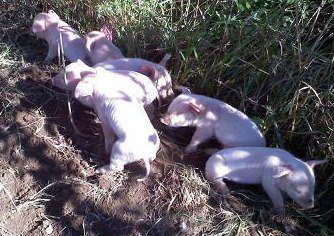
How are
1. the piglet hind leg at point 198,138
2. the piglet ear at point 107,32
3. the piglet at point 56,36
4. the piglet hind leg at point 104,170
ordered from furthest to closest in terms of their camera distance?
the piglet ear at point 107,32 < the piglet at point 56,36 < the piglet hind leg at point 198,138 < the piglet hind leg at point 104,170

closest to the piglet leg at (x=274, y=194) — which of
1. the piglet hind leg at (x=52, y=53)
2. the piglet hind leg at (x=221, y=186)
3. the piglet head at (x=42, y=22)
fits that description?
the piglet hind leg at (x=221, y=186)

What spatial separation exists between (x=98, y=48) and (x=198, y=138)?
92 centimetres

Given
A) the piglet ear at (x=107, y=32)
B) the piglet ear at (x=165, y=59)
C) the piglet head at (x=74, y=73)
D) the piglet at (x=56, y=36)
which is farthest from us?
the piglet ear at (x=107, y=32)

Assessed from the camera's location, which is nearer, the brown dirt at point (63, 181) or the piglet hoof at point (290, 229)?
the brown dirt at point (63, 181)

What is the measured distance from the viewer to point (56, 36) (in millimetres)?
3730

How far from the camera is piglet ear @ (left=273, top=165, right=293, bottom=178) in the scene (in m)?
2.87

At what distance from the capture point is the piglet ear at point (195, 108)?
325 cm

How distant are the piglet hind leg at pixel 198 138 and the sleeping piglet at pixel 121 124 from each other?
0.33 metres

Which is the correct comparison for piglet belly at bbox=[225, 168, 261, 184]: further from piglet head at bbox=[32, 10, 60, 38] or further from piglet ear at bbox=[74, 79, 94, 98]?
piglet head at bbox=[32, 10, 60, 38]

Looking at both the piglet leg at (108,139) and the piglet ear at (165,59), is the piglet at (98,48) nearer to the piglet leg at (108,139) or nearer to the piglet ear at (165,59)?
the piglet ear at (165,59)

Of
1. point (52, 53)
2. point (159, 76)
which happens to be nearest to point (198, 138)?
point (159, 76)

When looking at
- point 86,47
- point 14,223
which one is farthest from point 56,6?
point 14,223

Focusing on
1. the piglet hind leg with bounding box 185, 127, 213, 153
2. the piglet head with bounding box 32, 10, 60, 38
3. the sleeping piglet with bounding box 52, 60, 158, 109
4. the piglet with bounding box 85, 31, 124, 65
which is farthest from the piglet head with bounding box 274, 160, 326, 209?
the piglet head with bounding box 32, 10, 60, 38

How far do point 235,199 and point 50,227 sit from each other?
1.03 m
